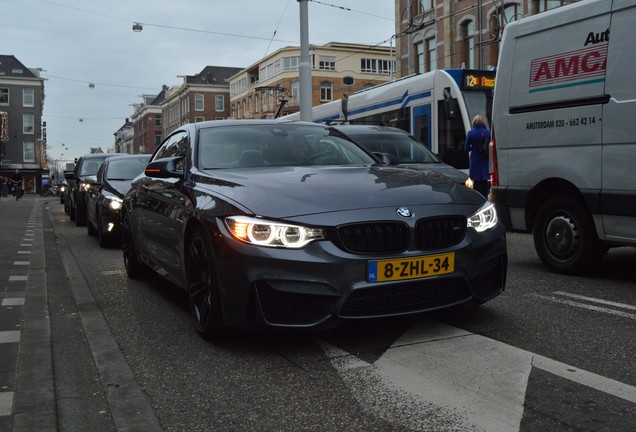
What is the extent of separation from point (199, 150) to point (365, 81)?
6670 cm

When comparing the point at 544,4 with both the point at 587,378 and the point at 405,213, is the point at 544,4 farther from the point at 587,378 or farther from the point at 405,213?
the point at 587,378

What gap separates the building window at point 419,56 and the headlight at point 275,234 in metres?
34.2

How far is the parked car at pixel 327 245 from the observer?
11.6 feet

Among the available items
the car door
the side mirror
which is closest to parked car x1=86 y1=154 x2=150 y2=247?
the car door

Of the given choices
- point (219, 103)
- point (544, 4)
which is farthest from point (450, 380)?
point (219, 103)

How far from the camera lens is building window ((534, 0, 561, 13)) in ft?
89.4

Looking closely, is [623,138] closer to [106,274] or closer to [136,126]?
[106,274]

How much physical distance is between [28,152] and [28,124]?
3.44 metres

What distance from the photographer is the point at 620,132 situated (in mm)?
5453

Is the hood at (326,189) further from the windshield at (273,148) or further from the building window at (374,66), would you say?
the building window at (374,66)

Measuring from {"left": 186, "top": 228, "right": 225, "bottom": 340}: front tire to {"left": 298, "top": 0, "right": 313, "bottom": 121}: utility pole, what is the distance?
497 inches

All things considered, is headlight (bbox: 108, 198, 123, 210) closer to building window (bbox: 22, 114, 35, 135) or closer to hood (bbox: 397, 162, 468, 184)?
hood (bbox: 397, 162, 468, 184)

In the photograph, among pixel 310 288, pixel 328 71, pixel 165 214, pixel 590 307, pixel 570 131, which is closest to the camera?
pixel 310 288

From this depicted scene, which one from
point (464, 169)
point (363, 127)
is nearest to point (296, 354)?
point (363, 127)
